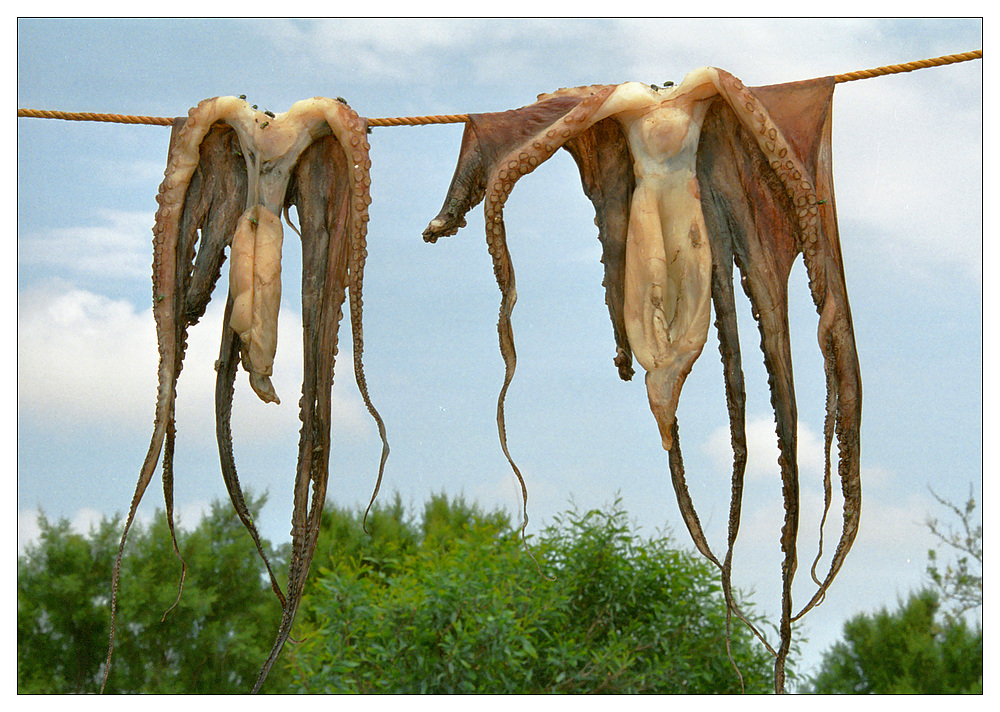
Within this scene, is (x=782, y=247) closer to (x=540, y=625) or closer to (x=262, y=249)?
(x=262, y=249)

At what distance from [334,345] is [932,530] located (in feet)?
9.65

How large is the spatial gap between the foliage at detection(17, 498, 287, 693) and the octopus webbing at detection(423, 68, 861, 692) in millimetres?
3046

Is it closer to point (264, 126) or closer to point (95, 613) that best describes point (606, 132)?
point (264, 126)

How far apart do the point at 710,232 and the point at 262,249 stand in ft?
2.95

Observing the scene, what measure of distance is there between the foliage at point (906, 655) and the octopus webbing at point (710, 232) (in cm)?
283

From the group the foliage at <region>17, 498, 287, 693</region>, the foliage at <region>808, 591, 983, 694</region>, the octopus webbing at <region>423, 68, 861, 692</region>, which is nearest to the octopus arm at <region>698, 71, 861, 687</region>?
the octopus webbing at <region>423, 68, 861, 692</region>

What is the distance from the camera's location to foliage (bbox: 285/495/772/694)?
3.36 meters

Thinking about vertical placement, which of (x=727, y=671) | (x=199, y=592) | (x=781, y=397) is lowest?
(x=727, y=671)

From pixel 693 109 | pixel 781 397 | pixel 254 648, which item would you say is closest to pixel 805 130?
pixel 693 109

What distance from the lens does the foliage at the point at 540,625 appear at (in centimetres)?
336

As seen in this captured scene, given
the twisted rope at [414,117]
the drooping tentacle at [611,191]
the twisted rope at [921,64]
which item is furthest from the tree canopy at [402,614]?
the twisted rope at [921,64]

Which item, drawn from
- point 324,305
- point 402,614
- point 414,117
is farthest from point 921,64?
point 402,614

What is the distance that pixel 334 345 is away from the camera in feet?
5.81

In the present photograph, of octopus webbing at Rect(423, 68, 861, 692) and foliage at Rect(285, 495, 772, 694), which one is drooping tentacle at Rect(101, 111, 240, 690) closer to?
octopus webbing at Rect(423, 68, 861, 692)
